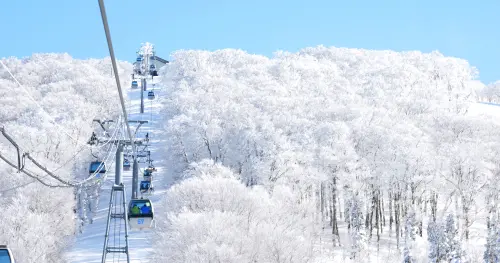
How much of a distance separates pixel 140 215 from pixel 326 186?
152ft

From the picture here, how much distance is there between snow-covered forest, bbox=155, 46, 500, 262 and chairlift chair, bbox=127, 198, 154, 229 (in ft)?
70.3

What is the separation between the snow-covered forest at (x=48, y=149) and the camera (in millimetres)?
54594

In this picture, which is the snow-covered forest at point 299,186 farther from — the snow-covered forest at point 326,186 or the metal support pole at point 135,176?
the metal support pole at point 135,176

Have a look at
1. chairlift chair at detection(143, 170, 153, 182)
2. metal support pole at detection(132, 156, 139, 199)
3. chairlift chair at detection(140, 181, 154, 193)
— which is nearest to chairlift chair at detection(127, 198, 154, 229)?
metal support pole at detection(132, 156, 139, 199)

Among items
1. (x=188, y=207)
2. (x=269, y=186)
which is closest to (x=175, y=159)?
(x=269, y=186)

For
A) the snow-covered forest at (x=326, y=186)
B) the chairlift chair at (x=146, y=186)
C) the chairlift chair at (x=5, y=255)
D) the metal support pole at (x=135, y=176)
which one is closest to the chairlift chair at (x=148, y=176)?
the chairlift chair at (x=146, y=186)

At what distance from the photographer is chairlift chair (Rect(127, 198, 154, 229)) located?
70.5ft

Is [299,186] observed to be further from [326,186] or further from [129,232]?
[129,232]

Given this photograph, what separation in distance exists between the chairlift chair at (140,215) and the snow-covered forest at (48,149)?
2.97m

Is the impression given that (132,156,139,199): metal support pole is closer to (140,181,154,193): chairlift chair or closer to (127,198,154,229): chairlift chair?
(127,198,154,229): chairlift chair

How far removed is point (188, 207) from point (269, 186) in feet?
39.5

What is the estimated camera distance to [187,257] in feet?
141

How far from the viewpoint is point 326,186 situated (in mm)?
66188

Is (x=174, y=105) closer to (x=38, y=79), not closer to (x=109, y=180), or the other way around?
(x=109, y=180)
